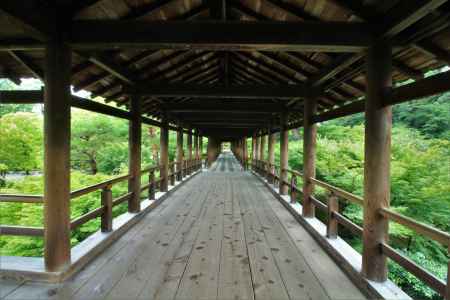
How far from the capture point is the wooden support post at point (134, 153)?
4.65 meters

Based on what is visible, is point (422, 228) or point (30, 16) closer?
point (422, 228)

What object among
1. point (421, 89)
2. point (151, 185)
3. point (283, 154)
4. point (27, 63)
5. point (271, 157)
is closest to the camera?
point (421, 89)

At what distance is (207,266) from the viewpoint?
110 inches

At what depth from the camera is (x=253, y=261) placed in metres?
2.95

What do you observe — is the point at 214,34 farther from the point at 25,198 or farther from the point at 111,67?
the point at 25,198

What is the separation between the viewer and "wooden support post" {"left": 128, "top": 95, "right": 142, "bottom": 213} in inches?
183

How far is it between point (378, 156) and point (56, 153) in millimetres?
3299

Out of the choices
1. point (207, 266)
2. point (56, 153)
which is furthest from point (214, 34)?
point (207, 266)

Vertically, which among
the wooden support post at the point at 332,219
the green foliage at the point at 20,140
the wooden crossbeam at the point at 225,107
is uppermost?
the wooden crossbeam at the point at 225,107

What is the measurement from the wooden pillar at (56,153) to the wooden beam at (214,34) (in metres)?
0.30

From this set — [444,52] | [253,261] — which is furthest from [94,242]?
[444,52]

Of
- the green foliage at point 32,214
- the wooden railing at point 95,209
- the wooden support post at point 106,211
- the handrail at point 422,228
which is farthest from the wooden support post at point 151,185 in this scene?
the handrail at point 422,228

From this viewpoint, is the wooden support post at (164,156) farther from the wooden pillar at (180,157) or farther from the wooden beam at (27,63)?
the wooden beam at (27,63)

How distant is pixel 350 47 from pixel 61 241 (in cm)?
363
